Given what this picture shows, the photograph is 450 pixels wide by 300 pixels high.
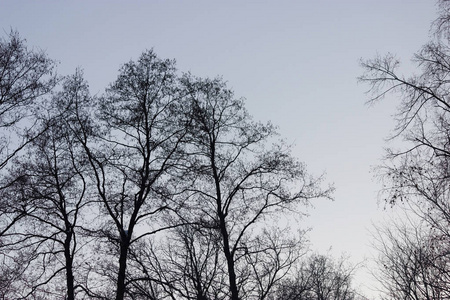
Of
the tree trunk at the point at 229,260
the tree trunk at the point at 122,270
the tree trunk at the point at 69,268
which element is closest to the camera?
the tree trunk at the point at 122,270

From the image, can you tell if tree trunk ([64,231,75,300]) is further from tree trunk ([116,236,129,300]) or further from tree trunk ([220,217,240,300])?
tree trunk ([220,217,240,300])

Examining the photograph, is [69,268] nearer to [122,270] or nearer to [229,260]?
[122,270]

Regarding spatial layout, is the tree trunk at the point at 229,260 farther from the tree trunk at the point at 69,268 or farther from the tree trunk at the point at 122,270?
the tree trunk at the point at 69,268

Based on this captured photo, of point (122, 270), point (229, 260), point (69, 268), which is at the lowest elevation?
point (122, 270)

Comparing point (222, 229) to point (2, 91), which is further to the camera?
point (222, 229)

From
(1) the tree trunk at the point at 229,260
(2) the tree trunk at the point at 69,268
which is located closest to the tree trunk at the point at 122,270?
(2) the tree trunk at the point at 69,268

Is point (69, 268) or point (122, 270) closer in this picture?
point (122, 270)

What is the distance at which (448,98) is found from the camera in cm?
955

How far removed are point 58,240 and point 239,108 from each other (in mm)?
8833

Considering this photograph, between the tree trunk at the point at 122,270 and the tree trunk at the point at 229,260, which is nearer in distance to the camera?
the tree trunk at the point at 122,270

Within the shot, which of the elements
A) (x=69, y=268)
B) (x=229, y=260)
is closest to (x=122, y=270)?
(x=69, y=268)

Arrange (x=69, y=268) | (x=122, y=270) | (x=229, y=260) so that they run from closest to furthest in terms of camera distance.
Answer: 1. (x=122, y=270)
2. (x=229, y=260)
3. (x=69, y=268)

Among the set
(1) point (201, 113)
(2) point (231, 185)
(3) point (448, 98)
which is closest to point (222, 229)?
(2) point (231, 185)

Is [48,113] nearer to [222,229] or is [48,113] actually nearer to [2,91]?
[2,91]
